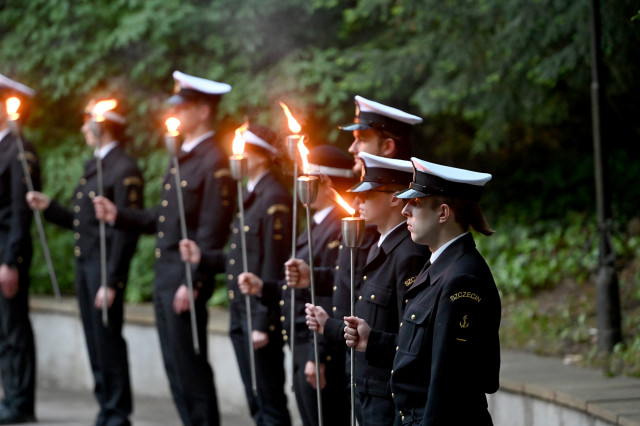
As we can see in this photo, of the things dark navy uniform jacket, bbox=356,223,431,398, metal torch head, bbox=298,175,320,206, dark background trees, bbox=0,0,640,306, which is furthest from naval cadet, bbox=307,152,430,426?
dark background trees, bbox=0,0,640,306

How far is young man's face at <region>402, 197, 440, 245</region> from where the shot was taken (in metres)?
4.21

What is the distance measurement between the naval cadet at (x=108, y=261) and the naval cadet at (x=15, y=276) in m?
0.37

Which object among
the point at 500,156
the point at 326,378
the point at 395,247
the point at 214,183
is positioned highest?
the point at 500,156

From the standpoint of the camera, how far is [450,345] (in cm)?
395

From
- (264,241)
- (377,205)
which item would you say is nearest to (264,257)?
(264,241)

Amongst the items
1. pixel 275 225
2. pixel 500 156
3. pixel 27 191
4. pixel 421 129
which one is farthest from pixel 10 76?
pixel 275 225

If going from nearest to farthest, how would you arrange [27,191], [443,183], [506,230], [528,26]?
[443,183] < [528,26] < [27,191] < [506,230]

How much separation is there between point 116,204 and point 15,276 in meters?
1.10

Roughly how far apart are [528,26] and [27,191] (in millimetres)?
3735

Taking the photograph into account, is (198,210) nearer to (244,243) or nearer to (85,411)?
(244,243)

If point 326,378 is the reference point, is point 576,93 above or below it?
above

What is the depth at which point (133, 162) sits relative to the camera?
8.12 meters

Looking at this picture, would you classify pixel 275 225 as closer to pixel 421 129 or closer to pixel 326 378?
A: pixel 326 378

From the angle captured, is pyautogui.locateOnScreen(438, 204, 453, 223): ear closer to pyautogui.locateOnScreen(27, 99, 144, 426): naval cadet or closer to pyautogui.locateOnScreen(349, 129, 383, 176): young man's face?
pyautogui.locateOnScreen(349, 129, 383, 176): young man's face
